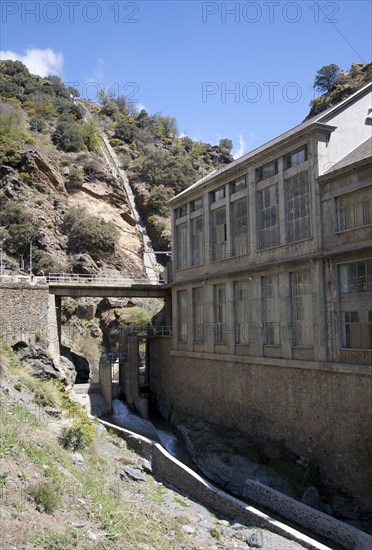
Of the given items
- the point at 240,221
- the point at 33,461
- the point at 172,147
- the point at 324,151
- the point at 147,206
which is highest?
the point at 172,147

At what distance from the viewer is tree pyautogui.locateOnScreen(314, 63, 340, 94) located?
69.1m

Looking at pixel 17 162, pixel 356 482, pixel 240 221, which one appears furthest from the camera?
pixel 17 162

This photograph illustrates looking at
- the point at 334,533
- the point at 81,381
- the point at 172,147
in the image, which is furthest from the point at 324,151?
the point at 172,147

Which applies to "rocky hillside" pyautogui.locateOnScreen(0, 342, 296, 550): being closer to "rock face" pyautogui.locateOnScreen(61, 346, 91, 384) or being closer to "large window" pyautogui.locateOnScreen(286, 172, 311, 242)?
"large window" pyautogui.locateOnScreen(286, 172, 311, 242)

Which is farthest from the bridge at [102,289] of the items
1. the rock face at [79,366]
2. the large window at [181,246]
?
the rock face at [79,366]

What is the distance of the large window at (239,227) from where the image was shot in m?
25.1

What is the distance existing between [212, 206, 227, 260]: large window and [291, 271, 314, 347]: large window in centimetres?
600

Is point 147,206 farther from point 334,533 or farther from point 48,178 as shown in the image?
point 334,533

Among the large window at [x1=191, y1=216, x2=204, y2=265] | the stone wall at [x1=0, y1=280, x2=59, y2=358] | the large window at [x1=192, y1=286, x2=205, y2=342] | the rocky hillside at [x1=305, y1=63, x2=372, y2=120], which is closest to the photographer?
the large window at [x1=192, y1=286, x2=205, y2=342]

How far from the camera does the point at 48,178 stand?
60375 mm

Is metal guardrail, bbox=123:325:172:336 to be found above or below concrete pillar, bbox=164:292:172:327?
below

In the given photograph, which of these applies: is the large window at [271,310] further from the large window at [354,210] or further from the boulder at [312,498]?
the boulder at [312,498]

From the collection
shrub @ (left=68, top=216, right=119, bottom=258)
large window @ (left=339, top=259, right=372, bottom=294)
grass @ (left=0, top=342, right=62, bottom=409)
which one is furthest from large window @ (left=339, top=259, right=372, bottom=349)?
shrub @ (left=68, top=216, right=119, bottom=258)

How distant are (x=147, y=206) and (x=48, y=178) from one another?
1695 centimetres
